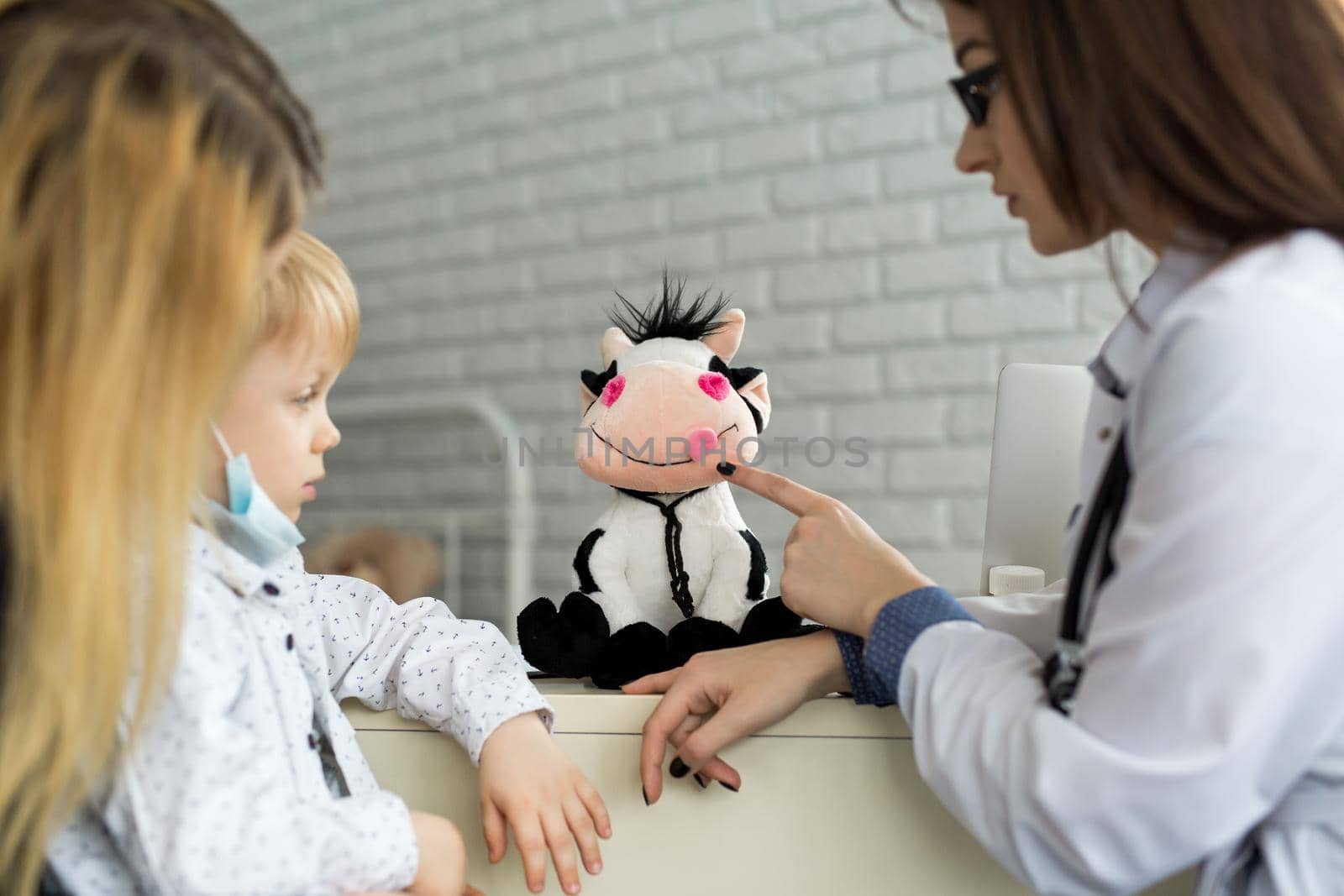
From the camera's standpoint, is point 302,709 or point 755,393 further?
point 755,393

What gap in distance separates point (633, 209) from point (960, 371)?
66 cm

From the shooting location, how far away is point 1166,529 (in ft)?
1.64

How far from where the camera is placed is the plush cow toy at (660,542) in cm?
77

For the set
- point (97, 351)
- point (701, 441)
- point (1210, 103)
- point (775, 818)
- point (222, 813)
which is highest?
point (1210, 103)

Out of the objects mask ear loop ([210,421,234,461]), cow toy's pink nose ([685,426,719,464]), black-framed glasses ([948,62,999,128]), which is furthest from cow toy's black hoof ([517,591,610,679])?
black-framed glasses ([948,62,999,128])

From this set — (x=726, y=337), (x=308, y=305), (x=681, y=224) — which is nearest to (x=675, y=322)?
(x=726, y=337)

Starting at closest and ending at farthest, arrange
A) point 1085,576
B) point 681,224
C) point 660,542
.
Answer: point 1085,576 → point 660,542 → point 681,224

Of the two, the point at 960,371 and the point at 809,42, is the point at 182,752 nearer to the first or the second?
the point at 960,371

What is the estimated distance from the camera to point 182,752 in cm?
54

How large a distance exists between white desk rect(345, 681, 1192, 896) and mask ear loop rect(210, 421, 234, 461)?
0.24 meters

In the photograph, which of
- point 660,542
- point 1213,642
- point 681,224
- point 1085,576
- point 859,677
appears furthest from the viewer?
point 681,224

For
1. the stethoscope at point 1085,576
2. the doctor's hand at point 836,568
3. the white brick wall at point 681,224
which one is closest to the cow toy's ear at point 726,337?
the doctor's hand at point 836,568

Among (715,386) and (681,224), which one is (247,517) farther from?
(681,224)

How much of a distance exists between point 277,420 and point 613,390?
24 cm
